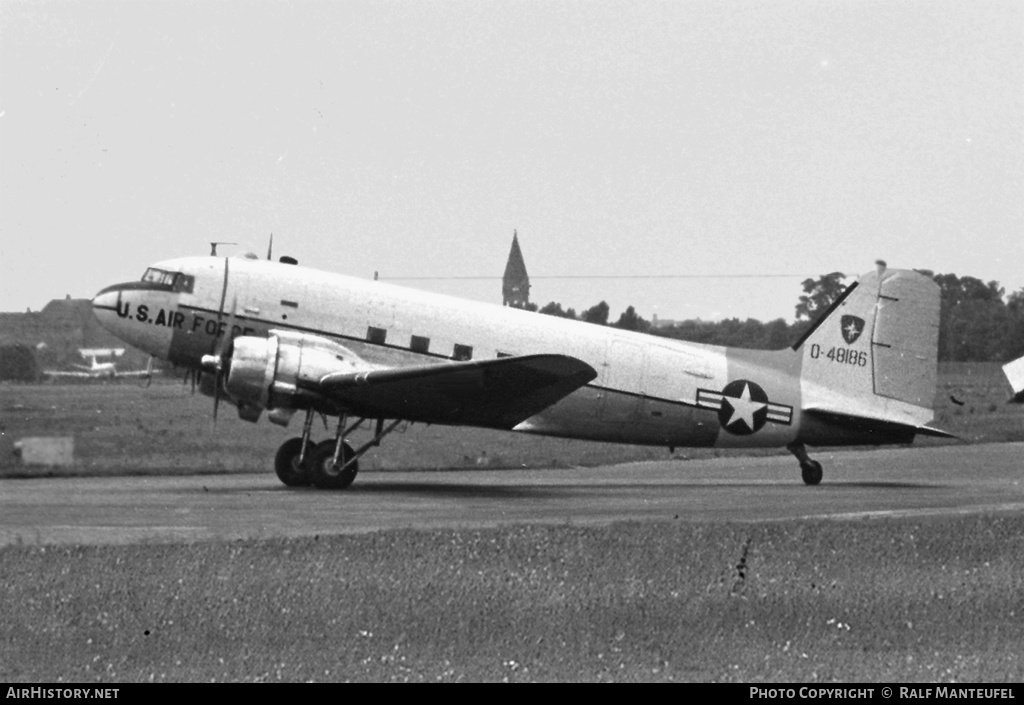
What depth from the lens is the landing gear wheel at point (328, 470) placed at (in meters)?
20.5

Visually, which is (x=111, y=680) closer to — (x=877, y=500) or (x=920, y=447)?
(x=877, y=500)

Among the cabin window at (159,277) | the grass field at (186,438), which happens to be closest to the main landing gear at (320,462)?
the grass field at (186,438)

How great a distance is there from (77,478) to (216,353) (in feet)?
11.3

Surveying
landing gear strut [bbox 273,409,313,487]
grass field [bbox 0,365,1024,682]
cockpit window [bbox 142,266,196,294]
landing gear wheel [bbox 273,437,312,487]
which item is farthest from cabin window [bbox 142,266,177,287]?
grass field [bbox 0,365,1024,682]

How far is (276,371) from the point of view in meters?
19.9

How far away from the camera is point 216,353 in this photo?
818 inches

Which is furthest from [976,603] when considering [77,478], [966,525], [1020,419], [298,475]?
[1020,419]

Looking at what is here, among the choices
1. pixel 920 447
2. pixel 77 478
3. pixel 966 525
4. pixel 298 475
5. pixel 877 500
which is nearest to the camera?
pixel 966 525

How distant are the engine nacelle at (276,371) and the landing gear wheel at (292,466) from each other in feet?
3.11

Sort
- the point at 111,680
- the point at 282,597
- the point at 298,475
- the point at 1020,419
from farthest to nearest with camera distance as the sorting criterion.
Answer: the point at 1020,419 → the point at 298,475 → the point at 282,597 → the point at 111,680

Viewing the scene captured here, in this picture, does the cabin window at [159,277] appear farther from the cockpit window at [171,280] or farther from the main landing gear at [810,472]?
the main landing gear at [810,472]

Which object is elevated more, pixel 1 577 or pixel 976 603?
pixel 976 603

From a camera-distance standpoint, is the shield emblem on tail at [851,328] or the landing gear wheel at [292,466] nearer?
the landing gear wheel at [292,466]

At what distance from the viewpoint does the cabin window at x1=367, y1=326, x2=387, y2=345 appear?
69.6ft
